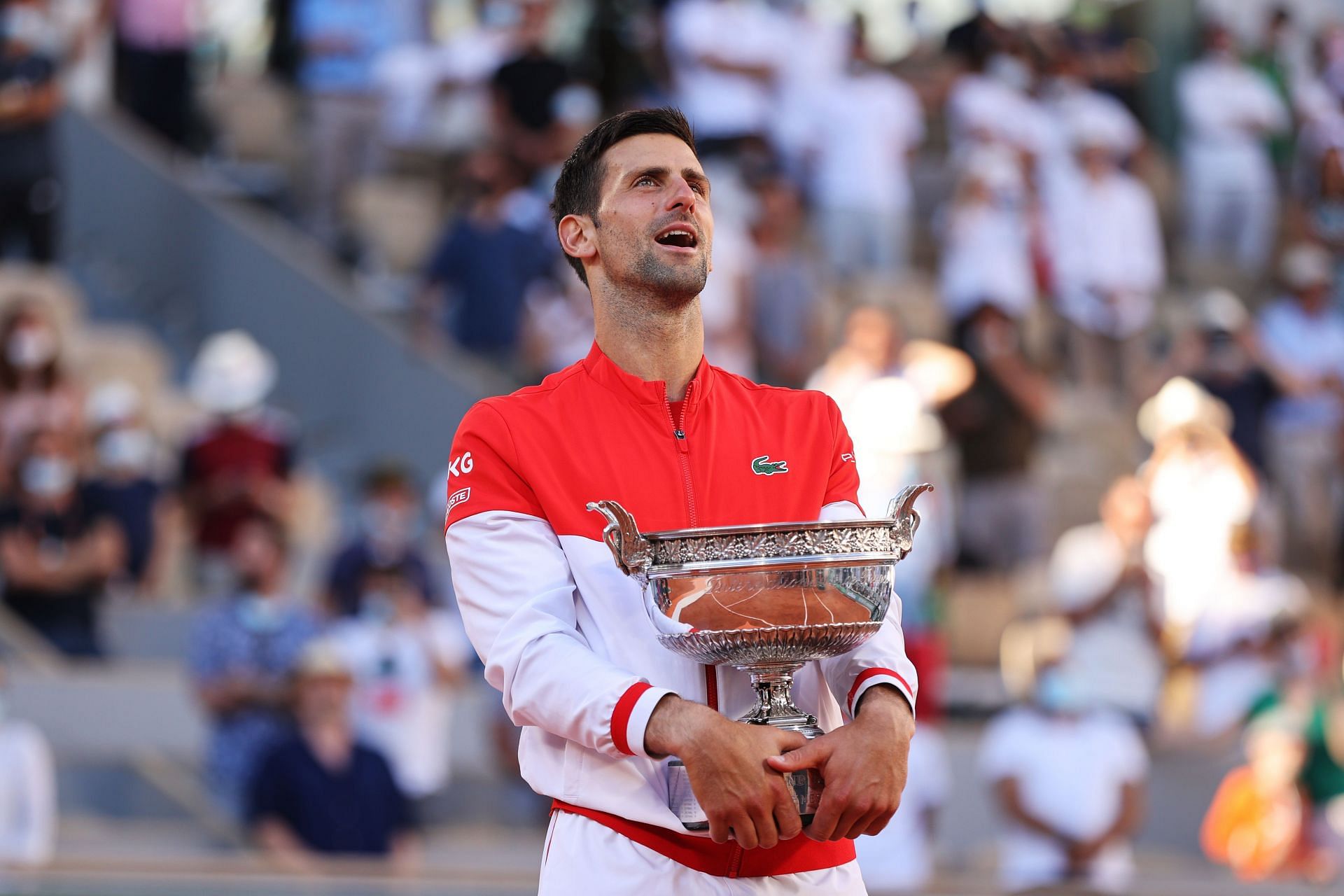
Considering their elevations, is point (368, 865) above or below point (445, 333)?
below

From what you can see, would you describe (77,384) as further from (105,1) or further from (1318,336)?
(1318,336)

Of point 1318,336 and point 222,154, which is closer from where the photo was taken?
point 1318,336

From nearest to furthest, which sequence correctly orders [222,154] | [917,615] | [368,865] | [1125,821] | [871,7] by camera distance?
1. [368,865]
2. [1125,821]
3. [917,615]
4. [222,154]
5. [871,7]

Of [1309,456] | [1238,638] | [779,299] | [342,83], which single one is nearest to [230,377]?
[342,83]

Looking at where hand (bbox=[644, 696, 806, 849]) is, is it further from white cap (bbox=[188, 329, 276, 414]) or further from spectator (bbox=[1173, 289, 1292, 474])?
spectator (bbox=[1173, 289, 1292, 474])

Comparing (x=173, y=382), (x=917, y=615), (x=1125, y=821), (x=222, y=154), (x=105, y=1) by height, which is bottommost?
(x=1125, y=821)

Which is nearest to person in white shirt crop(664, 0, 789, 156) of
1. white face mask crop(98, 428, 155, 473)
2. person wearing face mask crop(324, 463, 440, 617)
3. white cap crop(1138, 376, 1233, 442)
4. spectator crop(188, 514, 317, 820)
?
white cap crop(1138, 376, 1233, 442)

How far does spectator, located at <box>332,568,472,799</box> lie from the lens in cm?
769

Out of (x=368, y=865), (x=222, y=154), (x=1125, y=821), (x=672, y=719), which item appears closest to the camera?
(x=672, y=719)

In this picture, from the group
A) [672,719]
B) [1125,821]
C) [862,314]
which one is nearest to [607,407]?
[672,719]

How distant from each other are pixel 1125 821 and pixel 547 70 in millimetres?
5083

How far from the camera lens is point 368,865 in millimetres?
5711

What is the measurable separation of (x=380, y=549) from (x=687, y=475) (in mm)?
5626

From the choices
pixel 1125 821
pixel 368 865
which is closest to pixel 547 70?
pixel 1125 821
